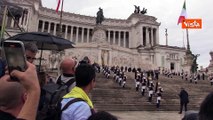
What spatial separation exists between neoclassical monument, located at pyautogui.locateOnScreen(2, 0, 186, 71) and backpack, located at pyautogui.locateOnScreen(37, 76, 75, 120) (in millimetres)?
37906

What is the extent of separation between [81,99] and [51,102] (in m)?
0.61

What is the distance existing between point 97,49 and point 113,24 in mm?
30972

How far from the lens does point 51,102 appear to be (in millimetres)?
2982

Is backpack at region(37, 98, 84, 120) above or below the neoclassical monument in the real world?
below

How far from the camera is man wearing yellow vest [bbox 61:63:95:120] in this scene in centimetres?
246

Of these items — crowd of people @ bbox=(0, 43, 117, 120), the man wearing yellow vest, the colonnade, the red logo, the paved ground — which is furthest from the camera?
the colonnade

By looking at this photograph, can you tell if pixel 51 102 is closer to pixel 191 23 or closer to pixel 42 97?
pixel 42 97

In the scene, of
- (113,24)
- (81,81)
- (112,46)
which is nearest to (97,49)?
(112,46)

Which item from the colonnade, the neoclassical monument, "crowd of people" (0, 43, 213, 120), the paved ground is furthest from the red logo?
"crowd of people" (0, 43, 213, 120)

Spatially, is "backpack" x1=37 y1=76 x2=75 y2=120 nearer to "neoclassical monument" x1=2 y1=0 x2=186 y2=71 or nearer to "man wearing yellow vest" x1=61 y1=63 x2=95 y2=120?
"man wearing yellow vest" x1=61 y1=63 x2=95 y2=120

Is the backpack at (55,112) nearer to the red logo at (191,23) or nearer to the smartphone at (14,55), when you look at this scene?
the smartphone at (14,55)

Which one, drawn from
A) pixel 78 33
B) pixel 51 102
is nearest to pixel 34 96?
pixel 51 102

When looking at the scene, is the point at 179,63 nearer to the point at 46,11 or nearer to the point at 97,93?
the point at 46,11

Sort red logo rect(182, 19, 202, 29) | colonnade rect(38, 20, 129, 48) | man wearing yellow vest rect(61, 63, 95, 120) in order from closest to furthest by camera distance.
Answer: man wearing yellow vest rect(61, 63, 95, 120)
red logo rect(182, 19, 202, 29)
colonnade rect(38, 20, 129, 48)
